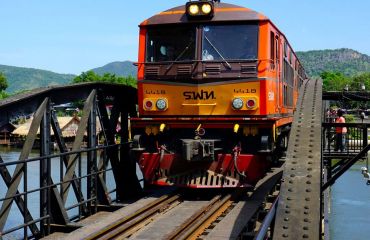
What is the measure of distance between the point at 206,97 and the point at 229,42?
119 centimetres

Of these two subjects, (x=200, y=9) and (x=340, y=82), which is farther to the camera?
(x=340, y=82)

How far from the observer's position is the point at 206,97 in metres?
11.1

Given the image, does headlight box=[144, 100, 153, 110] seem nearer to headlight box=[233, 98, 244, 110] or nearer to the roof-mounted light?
headlight box=[233, 98, 244, 110]

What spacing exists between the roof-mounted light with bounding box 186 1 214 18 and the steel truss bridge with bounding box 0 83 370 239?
84.7 inches

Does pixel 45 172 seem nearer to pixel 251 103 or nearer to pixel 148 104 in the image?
pixel 148 104

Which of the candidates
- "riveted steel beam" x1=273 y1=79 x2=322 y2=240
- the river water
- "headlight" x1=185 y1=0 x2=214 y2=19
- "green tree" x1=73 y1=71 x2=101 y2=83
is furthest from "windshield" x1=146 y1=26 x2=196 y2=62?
"green tree" x1=73 y1=71 x2=101 y2=83

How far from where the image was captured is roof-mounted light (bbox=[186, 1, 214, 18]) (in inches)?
438

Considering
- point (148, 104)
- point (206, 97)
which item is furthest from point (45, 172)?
point (206, 97)

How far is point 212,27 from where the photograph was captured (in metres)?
11.3

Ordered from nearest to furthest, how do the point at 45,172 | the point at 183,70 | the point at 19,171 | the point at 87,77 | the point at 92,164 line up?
the point at 19,171, the point at 45,172, the point at 92,164, the point at 183,70, the point at 87,77

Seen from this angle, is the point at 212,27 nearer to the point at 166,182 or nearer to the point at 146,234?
the point at 166,182

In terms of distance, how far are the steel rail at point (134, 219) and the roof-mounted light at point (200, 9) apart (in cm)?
369

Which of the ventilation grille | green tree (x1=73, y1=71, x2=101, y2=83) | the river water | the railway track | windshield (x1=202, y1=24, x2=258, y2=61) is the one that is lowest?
the river water

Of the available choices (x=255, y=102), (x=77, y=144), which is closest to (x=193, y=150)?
(x=255, y=102)
